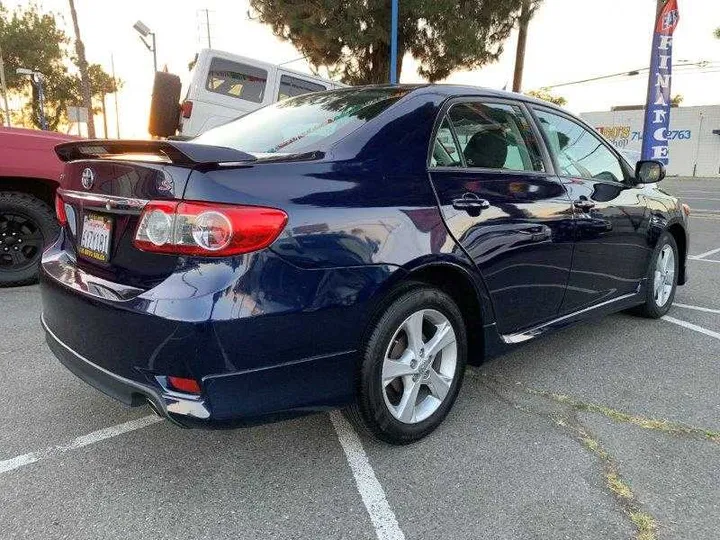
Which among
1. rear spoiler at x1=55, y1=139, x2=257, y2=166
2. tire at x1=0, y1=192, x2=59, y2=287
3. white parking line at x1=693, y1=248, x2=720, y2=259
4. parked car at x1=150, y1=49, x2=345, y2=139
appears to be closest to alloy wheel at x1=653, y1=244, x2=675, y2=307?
white parking line at x1=693, y1=248, x2=720, y2=259

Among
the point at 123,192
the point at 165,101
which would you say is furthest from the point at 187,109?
the point at 123,192

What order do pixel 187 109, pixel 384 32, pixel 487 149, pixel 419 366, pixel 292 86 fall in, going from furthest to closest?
1. pixel 384 32
2. pixel 292 86
3. pixel 187 109
4. pixel 487 149
5. pixel 419 366

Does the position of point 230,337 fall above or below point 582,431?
above

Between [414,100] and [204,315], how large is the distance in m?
1.40

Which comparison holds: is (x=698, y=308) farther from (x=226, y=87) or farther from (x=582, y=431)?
(x=226, y=87)

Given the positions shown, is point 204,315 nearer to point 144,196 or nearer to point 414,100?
point 144,196

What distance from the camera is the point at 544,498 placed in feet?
7.12

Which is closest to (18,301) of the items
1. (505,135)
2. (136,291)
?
(136,291)

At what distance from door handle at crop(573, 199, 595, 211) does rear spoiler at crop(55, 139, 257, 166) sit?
78.5 inches

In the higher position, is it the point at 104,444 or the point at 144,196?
the point at 144,196

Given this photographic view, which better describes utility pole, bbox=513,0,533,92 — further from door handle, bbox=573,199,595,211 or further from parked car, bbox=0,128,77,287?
door handle, bbox=573,199,595,211

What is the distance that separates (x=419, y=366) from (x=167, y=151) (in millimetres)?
1340

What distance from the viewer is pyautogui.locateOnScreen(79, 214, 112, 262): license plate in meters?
2.17

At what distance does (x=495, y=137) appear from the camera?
2.92m
